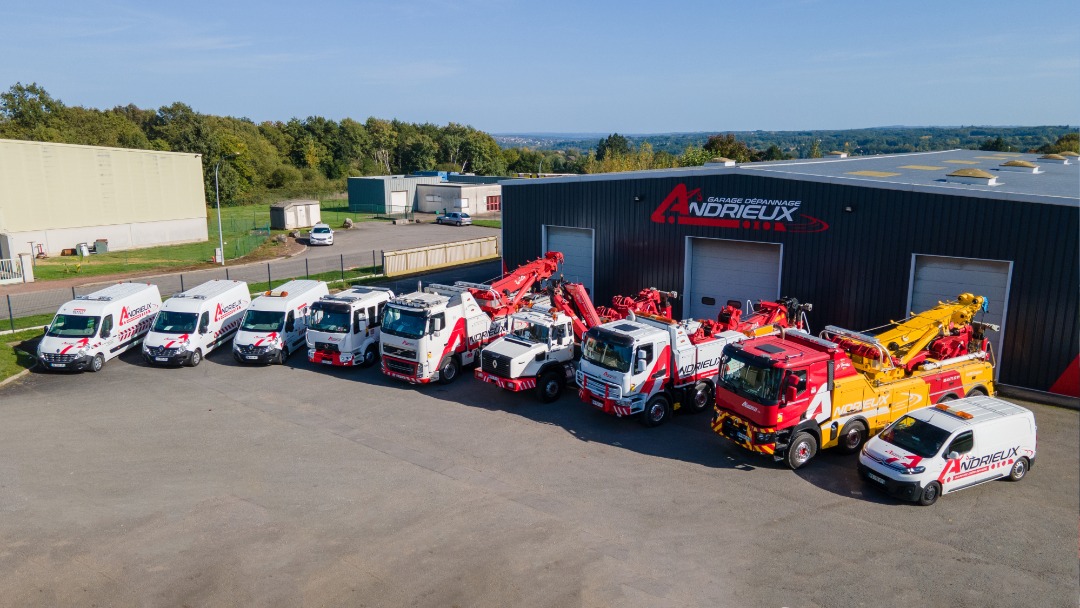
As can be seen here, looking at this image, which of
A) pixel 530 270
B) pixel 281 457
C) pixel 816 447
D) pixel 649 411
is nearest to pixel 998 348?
pixel 816 447

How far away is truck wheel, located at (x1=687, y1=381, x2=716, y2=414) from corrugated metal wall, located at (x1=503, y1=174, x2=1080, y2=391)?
19.3 ft

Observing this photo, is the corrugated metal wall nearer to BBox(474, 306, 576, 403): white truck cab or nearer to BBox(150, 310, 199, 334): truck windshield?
BBox(474, 306, 576, 403): white truck cab

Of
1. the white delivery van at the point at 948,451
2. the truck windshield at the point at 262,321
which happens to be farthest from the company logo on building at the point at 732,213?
the truck windshield at the point at 262,321

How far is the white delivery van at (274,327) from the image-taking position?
68.9 ft

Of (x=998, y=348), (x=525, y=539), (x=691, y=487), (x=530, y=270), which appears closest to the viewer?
(x=525, y=539)

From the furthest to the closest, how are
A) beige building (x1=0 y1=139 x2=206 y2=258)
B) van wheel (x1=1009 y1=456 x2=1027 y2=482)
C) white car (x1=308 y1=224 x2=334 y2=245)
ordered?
white car (x1=308 y1=224 x2=334 y2=245) → beige building (x1=0 y1=139 x2=206 y2=258) → van wheel (x1=1009 y1=456 x2=1027 y2=482)

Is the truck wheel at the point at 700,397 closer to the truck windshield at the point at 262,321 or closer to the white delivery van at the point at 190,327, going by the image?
the truck windshield at the point at 262,321

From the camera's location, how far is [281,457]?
14836 mm

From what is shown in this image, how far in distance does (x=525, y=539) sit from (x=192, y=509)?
600cm

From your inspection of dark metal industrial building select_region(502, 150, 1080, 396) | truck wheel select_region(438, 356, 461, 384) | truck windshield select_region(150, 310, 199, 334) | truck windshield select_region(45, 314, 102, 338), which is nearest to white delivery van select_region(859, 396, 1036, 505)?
dark metal industrial building select_region(502, 150, 1080, 396)

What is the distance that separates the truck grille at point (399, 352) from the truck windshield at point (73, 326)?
895 centimetres

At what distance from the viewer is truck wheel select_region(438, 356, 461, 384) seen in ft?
63.1

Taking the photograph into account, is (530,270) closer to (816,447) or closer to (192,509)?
(816,447)

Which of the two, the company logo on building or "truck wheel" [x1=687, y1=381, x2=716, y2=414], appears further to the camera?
the company logo on building
